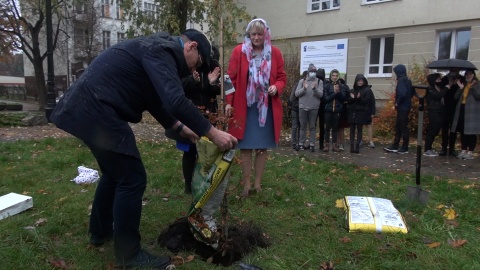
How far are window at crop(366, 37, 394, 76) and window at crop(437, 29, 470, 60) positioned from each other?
190 cm

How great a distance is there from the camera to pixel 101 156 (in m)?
2.52

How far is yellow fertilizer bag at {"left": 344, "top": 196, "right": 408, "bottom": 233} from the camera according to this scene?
10.9 ft

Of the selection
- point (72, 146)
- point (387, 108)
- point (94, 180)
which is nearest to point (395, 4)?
point (387, 108)

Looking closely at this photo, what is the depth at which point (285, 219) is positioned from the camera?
145 inches

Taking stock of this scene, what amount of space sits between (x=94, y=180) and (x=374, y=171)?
417 centimetres

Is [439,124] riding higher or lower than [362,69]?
lower

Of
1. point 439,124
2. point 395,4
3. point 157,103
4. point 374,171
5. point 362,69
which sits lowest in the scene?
point 374,171

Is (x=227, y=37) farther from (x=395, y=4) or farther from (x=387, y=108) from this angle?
(x=395, y=4)

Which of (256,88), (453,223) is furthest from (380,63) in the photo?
(453,223)

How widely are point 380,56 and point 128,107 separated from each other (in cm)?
1616

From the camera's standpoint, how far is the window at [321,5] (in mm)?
17969

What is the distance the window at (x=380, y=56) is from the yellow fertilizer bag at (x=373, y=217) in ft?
45.3

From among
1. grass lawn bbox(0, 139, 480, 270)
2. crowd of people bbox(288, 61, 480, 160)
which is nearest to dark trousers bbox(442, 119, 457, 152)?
crowd of people bbox(288, 61, 480, 160)

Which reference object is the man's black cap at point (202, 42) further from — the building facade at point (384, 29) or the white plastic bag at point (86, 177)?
the building facade at point (384, 29)
